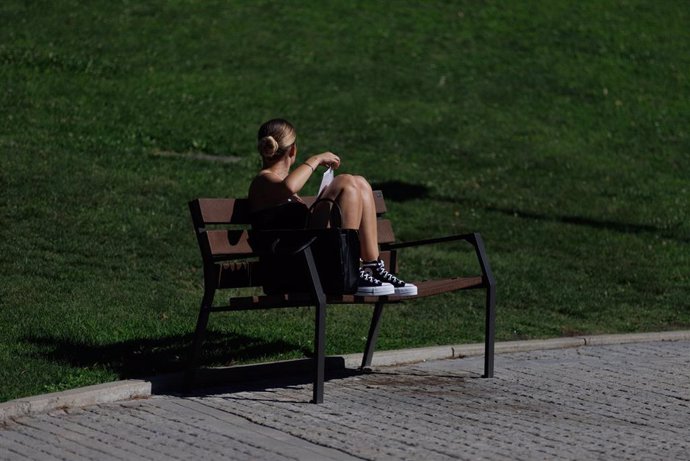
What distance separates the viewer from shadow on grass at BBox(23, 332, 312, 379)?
766 cm

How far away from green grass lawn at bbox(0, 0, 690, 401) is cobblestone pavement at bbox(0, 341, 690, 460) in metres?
0.74

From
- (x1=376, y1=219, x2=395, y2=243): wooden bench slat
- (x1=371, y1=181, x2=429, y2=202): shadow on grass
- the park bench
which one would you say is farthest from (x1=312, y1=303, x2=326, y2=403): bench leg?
(x1=371, y1=181, x2=429, y2=202): shadow on grass

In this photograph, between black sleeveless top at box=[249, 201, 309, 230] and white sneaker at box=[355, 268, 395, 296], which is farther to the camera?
black sleeveless top at box=[249, 201, 309, 230]

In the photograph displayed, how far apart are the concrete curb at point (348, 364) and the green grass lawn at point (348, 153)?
11.3 inches

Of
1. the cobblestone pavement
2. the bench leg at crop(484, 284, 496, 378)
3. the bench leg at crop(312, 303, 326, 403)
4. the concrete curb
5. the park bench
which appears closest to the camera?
the cobblestone pavement

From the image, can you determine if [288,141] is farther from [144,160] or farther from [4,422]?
[144,160]

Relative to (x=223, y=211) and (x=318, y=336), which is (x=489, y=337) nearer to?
(x=318, y=336)

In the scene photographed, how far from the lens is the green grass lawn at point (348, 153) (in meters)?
9.32

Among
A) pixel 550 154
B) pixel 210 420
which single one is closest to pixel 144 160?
pixel 550 154

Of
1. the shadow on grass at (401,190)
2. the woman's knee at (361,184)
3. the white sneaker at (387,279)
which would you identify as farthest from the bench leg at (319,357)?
the shadow on grass at (401,190)

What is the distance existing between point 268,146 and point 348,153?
29.0 ft

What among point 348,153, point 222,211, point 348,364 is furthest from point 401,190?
point 222,211

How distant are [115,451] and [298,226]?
2.27 metres

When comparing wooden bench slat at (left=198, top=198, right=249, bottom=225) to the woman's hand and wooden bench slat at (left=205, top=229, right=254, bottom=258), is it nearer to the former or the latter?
wooden bench slat at (left=205, top=229, right=254, bottom=258)
